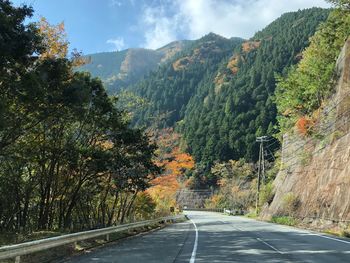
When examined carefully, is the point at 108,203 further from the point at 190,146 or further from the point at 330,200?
the point at 190,146

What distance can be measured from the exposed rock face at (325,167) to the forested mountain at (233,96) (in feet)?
125

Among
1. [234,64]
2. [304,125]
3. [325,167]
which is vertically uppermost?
[234,64]

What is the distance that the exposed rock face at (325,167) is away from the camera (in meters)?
31.0

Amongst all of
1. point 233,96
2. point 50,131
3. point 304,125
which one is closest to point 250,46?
point 233,96

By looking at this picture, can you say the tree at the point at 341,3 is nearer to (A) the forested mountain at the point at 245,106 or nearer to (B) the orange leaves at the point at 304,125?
(B) the orange leaves at the point at 304,125

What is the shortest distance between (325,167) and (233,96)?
226 ft

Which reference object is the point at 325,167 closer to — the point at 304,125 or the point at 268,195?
the point at 304,125

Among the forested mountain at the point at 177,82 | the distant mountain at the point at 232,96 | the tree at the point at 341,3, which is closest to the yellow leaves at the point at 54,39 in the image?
the tree at the point at 341,3

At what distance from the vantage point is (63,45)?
20.7m

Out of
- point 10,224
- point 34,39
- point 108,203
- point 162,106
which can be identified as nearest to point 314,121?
point 108,203

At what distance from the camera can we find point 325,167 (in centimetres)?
3650

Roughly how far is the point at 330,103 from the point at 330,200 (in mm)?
14490

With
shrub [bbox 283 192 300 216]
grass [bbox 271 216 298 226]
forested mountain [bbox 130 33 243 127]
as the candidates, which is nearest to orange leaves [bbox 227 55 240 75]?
forested mountain [bbox 130 33 243 127]

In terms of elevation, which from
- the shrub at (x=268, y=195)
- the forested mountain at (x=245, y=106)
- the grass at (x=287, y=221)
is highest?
the forested mountain at (x=245, y=106)
